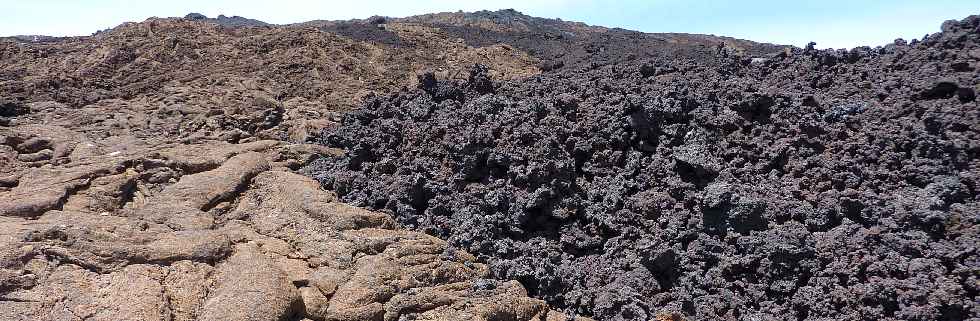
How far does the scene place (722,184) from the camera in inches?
207

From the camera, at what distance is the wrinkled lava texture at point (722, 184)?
453 centimetres

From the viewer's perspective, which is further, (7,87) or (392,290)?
(7,87)

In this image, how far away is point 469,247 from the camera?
5629 millimetres

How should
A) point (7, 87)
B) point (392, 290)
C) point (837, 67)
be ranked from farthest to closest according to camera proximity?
point (7, 87), point (837, 67), point (392, 290)

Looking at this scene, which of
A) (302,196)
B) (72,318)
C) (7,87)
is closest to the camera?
(72,318)

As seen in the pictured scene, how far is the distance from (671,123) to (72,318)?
16.9ft

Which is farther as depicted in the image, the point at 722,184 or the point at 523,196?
the point at 523,196

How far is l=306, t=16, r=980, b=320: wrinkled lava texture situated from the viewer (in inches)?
178

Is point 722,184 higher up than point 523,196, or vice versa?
point 722,184

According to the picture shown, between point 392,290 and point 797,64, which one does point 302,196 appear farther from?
point 797,64

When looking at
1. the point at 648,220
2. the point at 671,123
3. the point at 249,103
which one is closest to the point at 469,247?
the point at 648,220

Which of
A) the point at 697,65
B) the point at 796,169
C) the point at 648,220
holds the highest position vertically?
the point at 697,65

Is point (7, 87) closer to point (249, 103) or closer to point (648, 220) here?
point (249, 103)

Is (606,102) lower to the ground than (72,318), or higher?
higher
